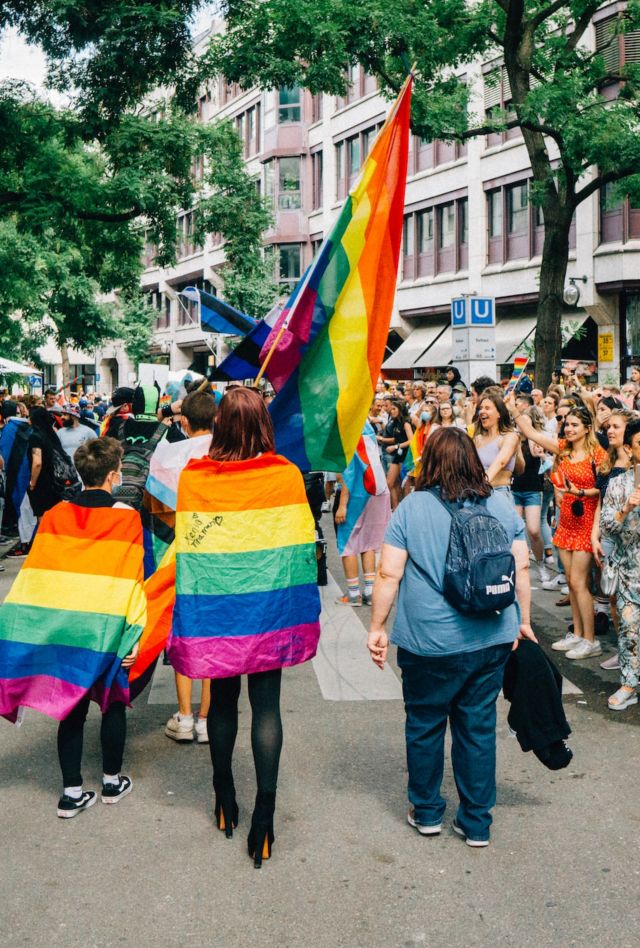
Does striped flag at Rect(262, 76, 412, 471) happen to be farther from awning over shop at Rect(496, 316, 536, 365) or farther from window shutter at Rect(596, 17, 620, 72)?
awning over shop at Rect(496, 316, 536, 365)

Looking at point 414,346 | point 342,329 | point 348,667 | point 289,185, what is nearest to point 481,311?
point 348,667

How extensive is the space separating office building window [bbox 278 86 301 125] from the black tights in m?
43.5

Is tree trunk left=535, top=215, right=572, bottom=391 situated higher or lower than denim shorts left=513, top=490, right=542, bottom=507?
higher

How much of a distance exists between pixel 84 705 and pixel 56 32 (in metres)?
12.3

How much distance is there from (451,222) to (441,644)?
30910 millimetres

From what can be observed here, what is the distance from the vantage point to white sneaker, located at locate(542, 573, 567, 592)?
33.7ft

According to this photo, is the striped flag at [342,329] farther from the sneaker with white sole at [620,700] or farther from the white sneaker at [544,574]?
the white sneaker at [544,574]

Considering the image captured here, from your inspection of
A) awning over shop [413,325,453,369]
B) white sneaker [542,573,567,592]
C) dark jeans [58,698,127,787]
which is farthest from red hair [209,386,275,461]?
awning over shop [413,325,453,369]

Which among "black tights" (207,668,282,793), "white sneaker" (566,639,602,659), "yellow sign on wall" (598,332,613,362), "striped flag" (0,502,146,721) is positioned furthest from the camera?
"yellow sign on wall" (598,332,613,362)

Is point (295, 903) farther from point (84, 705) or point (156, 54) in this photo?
point (156, 54)

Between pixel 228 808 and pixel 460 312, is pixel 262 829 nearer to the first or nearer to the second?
pixel 228 808

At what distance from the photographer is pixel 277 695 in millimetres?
4379

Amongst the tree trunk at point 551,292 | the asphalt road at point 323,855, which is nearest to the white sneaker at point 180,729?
the asphalt road at point 323,855

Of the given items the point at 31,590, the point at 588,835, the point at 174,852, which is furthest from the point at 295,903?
the point at 31,590
